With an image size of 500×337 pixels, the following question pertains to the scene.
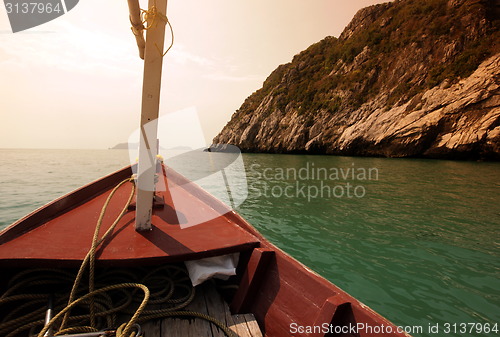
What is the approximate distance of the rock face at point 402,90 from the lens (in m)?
22.5

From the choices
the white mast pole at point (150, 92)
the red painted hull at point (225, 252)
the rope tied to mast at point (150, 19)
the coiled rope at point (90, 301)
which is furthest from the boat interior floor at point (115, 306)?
the rope tied to mast at point (150, 19)

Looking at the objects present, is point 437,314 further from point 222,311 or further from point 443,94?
point 443,94

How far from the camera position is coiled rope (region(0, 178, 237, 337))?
5.13 ft

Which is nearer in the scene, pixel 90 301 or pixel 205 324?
pixel 90 301

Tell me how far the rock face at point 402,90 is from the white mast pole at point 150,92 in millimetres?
28142

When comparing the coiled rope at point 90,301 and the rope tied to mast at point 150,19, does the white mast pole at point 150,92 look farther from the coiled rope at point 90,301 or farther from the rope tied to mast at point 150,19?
the coiled rope at point 90,301

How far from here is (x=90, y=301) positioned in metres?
1.67

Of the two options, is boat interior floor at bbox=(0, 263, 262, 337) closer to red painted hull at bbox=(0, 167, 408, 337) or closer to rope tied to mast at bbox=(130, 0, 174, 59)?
red painted hull at bbox=(0, 167, 408, 337)

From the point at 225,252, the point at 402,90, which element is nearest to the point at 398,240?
the point at 225,252

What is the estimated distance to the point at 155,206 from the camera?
3.27 m

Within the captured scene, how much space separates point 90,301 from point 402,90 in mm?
37253

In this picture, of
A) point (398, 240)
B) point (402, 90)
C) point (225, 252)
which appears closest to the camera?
point (225, 252)

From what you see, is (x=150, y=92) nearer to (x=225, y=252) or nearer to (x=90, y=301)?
(x=225, y=252)

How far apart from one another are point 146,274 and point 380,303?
3114 mm
